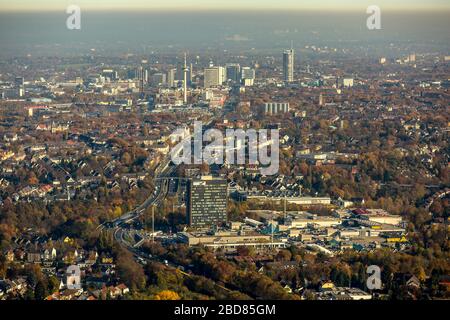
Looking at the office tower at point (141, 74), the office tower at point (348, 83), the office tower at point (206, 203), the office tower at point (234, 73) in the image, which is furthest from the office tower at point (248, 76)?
the office tower at point (206, 203)

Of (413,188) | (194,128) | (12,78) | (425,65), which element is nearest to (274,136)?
(194,128)

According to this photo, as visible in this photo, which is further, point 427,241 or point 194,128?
point 194,128

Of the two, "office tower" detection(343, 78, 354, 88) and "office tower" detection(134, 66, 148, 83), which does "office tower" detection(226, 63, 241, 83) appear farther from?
→ "office tower" detection(343, 78, 354, 88)

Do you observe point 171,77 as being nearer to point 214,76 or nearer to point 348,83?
point 214,76

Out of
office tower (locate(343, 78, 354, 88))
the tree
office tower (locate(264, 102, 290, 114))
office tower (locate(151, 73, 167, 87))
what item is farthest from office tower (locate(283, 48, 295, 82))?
the tree

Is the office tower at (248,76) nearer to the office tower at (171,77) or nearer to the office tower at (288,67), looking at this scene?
the office tower at (288,67)

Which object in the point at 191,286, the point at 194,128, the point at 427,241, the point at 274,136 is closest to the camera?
the point at 191,286
